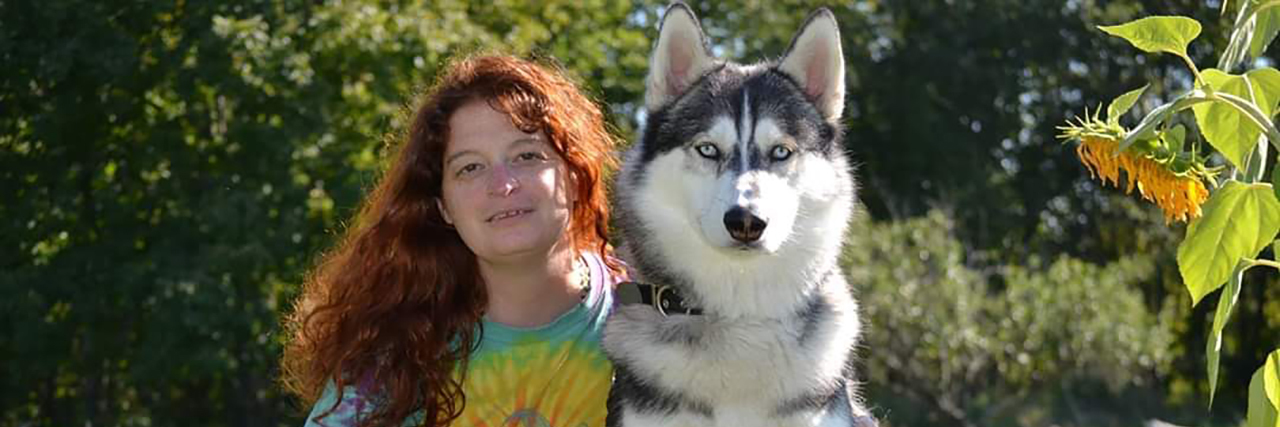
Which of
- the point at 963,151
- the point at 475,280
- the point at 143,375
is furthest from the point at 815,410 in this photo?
the point at 963,151

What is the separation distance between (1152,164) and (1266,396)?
0.38 metres

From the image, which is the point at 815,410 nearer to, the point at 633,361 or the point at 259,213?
the point at 633,361

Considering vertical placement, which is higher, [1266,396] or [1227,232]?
[1227,232]

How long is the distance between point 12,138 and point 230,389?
10.4ft

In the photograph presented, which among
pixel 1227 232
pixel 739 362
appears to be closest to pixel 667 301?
pixel 739 362

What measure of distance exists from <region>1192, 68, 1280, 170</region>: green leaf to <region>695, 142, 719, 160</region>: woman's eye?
1.20 meters

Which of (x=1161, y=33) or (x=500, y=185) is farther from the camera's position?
(x=500, y=185)

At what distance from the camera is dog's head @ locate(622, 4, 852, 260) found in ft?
10.1

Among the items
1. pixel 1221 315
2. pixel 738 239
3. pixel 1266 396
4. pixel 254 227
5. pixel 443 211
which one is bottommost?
pixel 254 227

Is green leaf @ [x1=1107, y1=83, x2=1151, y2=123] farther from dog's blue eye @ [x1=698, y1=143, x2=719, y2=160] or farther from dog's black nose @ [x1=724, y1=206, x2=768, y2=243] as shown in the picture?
dog's blue eye @ [x1=698, y1=143, x2=719, y2=160]

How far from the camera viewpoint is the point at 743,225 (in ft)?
9.80

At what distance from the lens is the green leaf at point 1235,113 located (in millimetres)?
2092

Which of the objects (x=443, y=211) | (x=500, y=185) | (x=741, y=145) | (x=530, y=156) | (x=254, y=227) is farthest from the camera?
(x=254, y=227)

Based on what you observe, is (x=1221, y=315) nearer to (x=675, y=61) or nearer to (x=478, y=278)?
(x=675, y=61)
